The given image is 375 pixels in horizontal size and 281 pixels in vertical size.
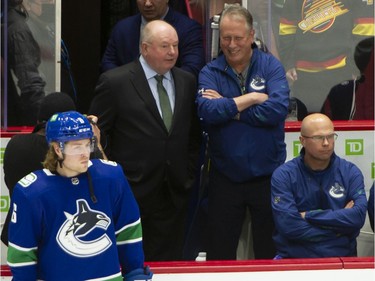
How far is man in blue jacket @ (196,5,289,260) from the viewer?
19.0 ft

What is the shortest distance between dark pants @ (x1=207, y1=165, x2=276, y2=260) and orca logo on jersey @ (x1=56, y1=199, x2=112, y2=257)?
5.62 feet

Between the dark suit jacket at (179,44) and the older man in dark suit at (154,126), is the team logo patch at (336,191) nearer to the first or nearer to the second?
the older man in dark suit at (154,126)

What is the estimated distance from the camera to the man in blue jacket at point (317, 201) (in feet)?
18.3

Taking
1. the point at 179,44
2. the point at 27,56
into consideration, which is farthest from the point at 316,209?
the point at 27,56

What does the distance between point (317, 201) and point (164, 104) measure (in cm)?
100

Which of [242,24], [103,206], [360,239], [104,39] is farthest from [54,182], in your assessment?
[104,39]

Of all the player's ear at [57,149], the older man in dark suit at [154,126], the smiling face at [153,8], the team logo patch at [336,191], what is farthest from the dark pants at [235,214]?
the player's ear at [57,149]

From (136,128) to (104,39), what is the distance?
2.99m

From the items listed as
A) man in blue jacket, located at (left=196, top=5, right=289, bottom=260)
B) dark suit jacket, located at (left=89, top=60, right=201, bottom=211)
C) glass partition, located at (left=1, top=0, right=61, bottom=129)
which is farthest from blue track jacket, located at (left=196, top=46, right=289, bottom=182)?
glass partition, located at (left=1, top=0, right=61, bottom=129)

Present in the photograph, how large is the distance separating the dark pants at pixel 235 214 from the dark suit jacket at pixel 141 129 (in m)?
0.24

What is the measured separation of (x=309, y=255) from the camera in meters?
5.57

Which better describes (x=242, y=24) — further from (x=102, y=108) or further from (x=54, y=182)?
(x=54, y=182)

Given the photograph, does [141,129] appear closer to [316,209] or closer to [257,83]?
[257,83]

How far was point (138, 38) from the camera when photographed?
21.8 ft
